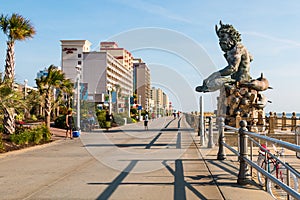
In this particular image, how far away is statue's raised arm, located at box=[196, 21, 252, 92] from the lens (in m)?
21.1

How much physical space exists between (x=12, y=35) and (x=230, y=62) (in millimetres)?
11972

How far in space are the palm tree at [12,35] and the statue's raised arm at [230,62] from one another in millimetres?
10314

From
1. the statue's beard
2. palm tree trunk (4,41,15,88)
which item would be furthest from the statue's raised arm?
palm tree trunk (4,41,15,88)

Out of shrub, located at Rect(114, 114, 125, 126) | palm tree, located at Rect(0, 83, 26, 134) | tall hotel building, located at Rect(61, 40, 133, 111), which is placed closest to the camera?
palm tree, located at Rect(0, 83, 26, 134)

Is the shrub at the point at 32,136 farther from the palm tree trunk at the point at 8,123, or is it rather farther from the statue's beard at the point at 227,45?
the statue's beard at the point at 227,45

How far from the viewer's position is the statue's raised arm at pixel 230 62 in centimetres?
2106

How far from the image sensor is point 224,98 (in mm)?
21531

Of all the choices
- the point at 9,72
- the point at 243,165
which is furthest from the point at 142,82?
the point at 243,165

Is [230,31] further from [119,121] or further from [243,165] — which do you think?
[119,121]

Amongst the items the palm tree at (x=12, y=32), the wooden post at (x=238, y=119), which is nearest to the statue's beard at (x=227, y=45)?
the wooden post at (x=238, y=119)

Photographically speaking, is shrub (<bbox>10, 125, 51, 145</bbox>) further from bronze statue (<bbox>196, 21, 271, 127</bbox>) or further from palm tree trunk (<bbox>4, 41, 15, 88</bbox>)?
bronze statue (<bbox>196, 21, 271, 127</bbox>)

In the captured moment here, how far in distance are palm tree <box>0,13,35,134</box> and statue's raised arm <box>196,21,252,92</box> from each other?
10.3 meters

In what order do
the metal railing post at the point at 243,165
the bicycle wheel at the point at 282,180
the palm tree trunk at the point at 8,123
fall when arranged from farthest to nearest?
the palm tree trunk at the point at 8,123, the metal railing post at the point at 243,165, the bicycle wheel at the point at 282,180

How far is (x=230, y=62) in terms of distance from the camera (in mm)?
21062
